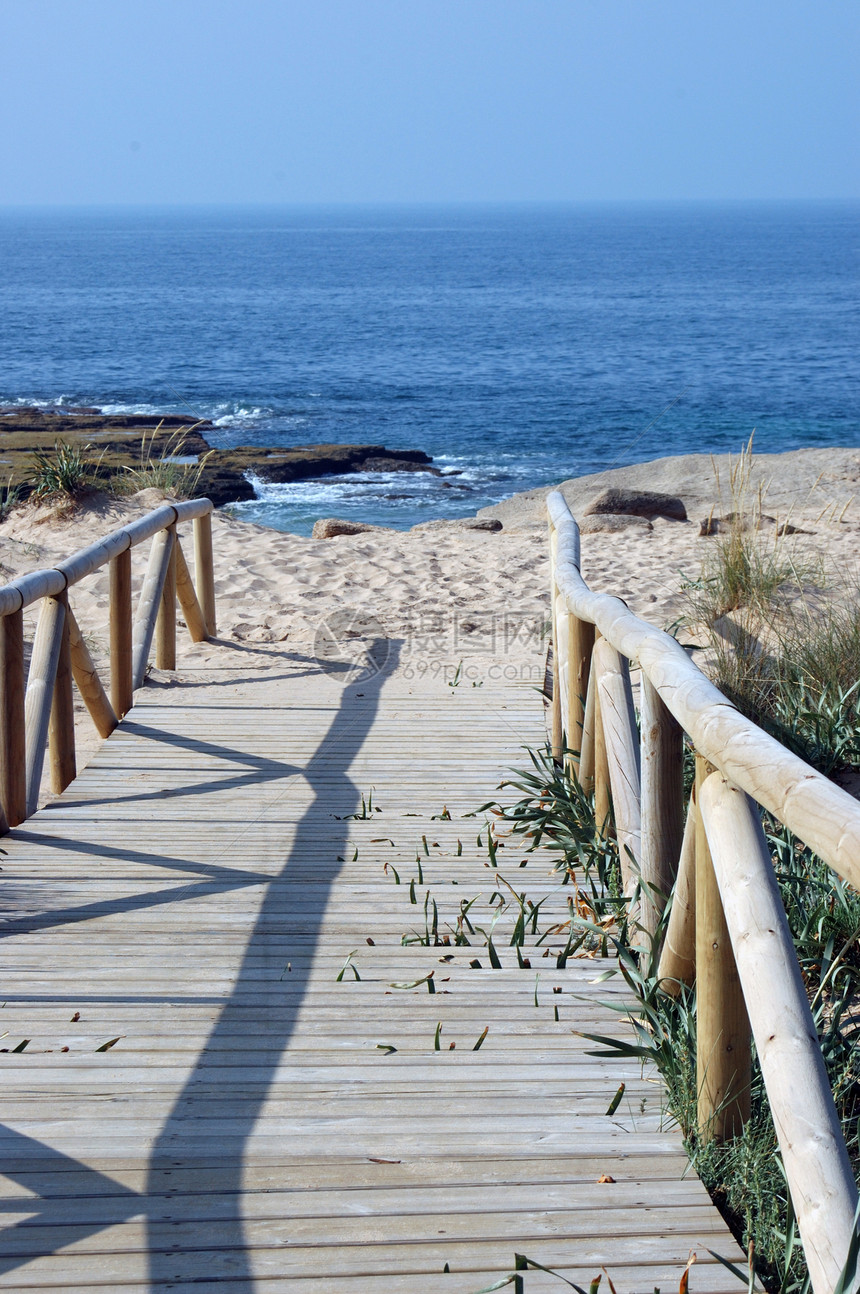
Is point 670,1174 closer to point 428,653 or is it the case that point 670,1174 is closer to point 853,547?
point 428,653

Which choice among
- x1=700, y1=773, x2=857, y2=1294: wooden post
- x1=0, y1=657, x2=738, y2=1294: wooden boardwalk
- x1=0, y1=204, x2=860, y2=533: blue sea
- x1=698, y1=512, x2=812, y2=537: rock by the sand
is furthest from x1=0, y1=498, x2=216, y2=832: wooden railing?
x1=698, y1=512, x2=812, y2=537: rock by the sand

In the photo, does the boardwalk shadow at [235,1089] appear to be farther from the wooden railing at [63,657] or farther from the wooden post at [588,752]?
the wooden railing at [63,657]

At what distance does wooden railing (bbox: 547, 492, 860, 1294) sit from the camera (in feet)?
5.12

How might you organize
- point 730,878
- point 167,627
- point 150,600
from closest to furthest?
point 730,878, point 150,600, point 167,627

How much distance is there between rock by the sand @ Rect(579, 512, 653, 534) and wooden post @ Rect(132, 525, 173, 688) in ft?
22.0

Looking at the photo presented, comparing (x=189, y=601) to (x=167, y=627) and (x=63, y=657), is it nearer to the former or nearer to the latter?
(x=167, y=627)

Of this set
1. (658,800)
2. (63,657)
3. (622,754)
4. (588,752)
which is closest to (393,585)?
(63,657)

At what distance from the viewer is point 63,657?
180 inches

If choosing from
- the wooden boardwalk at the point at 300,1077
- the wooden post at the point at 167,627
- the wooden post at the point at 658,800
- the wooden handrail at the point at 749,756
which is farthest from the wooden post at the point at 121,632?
the wooden post at the point at 658,800

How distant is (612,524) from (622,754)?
9.30 meters

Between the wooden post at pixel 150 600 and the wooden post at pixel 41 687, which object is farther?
the wooden post at pixel 150 600

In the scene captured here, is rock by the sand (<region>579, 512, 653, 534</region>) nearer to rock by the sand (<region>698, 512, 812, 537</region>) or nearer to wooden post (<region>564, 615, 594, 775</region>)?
rock by the sand (<region>698, 512, 812, 537</region>)

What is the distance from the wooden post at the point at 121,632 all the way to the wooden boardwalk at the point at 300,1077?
1.30m

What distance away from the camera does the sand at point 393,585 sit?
738 cm
